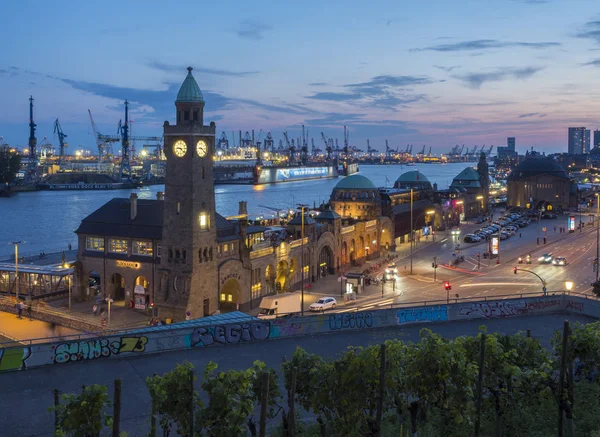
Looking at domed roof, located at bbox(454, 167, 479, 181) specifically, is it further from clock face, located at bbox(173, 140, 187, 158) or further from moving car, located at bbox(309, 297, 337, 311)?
clock face, located at bbox(173, 140, 187, 158)

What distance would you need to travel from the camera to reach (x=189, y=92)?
144ft

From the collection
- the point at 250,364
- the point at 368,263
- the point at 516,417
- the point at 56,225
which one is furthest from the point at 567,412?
the point at 56,225

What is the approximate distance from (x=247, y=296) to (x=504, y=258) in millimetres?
35924

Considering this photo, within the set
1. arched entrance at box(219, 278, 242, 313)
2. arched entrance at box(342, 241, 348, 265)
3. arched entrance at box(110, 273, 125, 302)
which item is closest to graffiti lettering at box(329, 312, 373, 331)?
arched entrance at box(219, 278, 242, 313)

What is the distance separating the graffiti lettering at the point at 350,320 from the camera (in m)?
30.3

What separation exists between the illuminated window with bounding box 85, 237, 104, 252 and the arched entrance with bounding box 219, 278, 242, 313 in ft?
34.2

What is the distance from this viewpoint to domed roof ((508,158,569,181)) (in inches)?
5359

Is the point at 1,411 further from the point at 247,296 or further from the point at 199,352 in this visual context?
the point at 247,296

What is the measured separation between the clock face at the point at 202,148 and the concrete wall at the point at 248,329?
1465 centimetres

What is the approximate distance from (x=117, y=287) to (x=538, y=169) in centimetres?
11169

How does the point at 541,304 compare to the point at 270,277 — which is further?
the point at 270,277

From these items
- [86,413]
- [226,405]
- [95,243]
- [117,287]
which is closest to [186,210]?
[95,243]

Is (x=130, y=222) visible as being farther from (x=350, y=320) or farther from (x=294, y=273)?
(x=350, y=320)

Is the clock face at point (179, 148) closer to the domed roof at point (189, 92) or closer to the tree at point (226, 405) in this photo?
the domed roof at point (189, 92)
